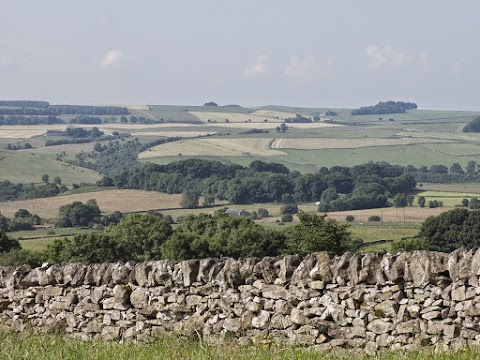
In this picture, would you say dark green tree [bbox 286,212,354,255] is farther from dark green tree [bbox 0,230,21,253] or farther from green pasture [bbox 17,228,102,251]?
green pasture [bbox 17,228,102,251]

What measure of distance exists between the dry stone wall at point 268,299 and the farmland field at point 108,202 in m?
105

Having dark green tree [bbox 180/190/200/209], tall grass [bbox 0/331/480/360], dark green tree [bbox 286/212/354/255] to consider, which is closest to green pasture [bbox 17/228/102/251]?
dark green tree [bbox 180/190/200/209]

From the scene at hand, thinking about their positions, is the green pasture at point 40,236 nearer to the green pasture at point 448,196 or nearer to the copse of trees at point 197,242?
the copse of trees at point 197,242

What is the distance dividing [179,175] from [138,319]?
6007 inches

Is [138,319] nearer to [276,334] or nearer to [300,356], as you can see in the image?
[276,334]

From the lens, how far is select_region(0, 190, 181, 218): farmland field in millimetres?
120750

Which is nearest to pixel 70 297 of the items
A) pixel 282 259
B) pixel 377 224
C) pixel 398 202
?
pixel 282 259

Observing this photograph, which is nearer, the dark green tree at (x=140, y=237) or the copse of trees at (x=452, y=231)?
the dark green tree at (x=140, y=237)

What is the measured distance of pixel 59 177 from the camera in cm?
16625

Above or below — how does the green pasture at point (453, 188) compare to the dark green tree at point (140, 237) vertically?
below

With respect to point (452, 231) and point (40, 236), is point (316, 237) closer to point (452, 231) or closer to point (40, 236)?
point (452, 231)

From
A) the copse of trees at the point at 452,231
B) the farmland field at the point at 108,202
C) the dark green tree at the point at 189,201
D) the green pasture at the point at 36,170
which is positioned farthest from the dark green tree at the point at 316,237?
the green pasture at the point at 36,170

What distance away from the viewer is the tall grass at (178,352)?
934 cm

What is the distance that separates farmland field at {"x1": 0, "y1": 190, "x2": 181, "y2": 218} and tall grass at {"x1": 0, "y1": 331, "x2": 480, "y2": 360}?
10697 centimetres
